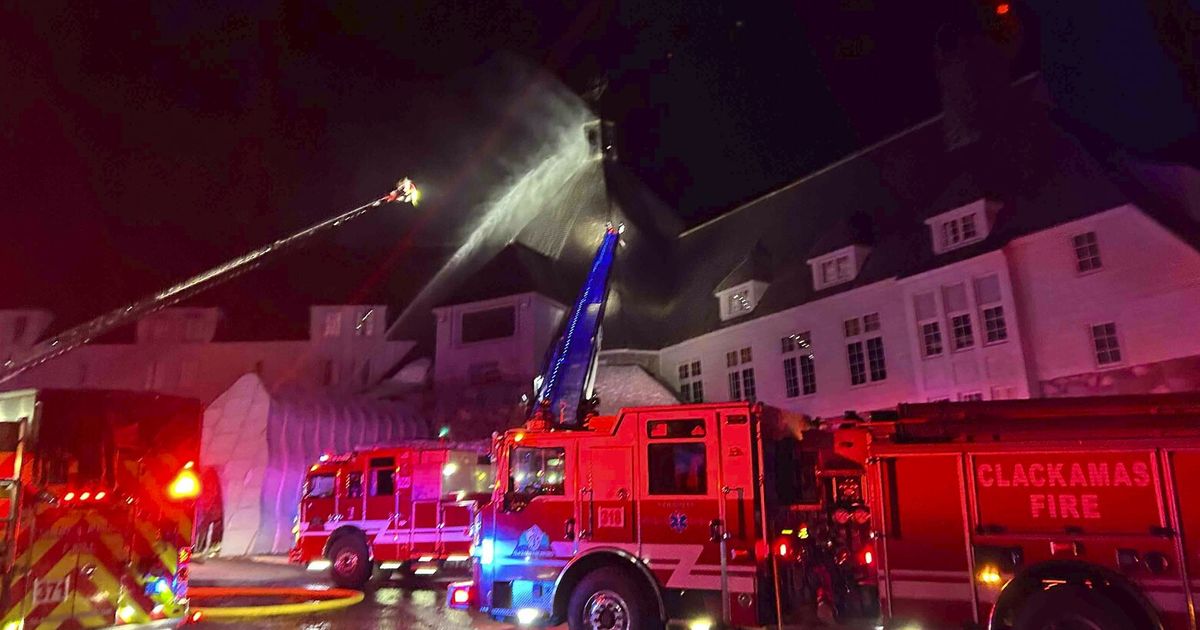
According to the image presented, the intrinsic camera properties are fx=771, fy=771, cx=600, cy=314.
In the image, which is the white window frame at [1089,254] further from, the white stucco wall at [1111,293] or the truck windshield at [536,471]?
the truck windshield at [536,471]

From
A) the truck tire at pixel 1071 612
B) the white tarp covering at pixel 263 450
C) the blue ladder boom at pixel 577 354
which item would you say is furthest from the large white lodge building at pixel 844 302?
the truck tire at pixel 1071 612

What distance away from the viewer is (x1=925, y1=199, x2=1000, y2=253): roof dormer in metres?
21.5

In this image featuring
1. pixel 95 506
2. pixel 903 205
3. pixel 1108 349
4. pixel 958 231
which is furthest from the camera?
pixel 903 205

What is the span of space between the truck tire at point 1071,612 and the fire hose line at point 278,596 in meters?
10.3

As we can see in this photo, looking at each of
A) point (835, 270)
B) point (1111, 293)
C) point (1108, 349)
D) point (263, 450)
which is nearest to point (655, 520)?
point (1108, 349)

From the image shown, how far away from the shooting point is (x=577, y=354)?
678 inches

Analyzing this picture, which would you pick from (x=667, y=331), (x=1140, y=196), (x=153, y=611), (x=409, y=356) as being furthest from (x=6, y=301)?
(x=1140, y=196)

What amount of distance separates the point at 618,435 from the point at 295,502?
1895cm

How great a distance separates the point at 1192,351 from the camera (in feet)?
55.5

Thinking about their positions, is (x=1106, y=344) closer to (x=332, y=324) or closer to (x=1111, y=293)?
(x=1111, y=293)

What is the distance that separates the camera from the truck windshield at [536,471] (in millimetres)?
9484

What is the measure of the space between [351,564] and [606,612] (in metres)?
9.48

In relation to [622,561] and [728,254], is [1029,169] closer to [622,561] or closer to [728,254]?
[728,254]

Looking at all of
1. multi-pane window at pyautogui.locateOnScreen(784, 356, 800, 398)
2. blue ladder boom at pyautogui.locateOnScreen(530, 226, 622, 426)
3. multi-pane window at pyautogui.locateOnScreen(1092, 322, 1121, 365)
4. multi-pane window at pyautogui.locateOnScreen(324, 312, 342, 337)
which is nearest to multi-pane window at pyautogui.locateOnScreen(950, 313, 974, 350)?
multi-pane window at pyautogui.locateOnScreen(1092, 322, 1121, 365)
